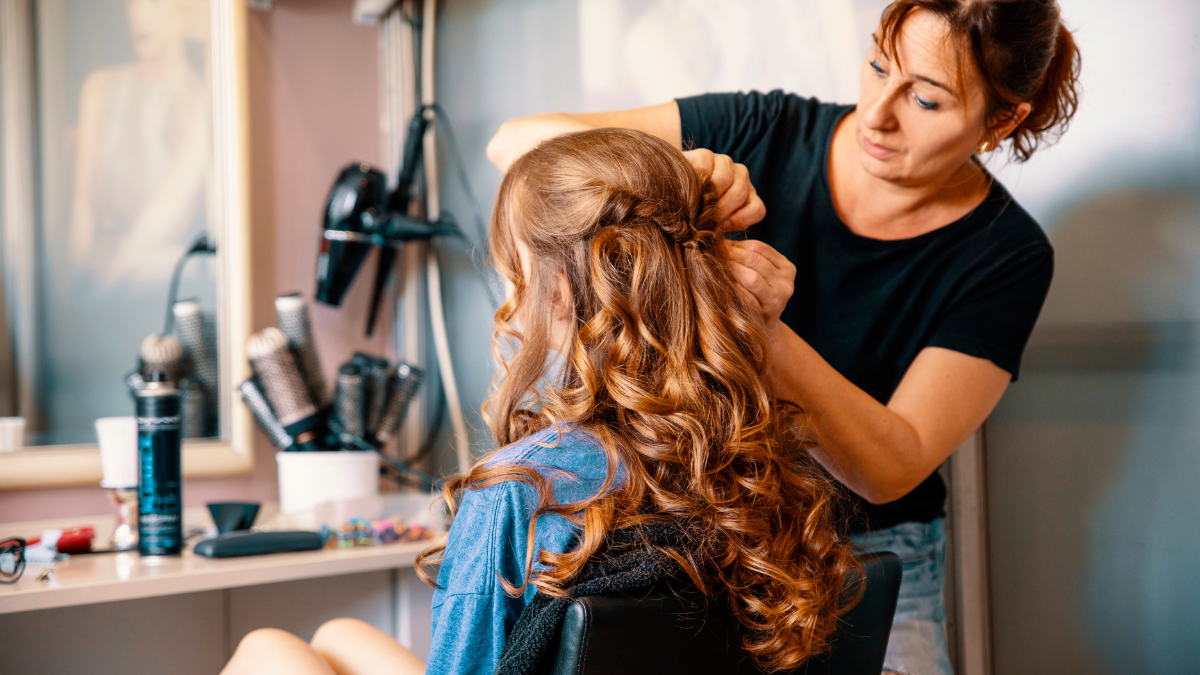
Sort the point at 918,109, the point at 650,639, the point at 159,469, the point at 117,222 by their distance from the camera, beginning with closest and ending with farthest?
1. the point at 650,639
2. the point at 918,109
3. the point at 159,469
4. the point at 117,222

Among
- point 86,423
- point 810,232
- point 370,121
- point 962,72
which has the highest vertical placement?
point 370,121

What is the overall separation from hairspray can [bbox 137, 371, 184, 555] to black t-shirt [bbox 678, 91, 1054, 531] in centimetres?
83

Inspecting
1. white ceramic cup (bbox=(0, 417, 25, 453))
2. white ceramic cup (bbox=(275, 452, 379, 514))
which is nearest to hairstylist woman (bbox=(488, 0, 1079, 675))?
white ceramic cup (bbox=(275, 452, 379, 514))

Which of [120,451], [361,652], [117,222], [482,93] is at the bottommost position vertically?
[361,652]

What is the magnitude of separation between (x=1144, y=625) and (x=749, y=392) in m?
0.51

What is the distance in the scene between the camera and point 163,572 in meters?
1.14

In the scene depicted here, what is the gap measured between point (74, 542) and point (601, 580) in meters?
1.10

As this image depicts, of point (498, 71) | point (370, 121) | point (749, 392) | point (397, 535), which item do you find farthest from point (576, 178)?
point (370, 121)

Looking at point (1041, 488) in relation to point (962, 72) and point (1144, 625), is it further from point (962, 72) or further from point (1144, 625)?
point (962, 72)

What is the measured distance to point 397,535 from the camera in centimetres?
138

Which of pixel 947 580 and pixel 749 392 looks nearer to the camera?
pixel 749 392

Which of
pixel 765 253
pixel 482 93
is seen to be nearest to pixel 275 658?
pixel 765 253

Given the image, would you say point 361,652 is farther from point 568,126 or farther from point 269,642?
point 568,126

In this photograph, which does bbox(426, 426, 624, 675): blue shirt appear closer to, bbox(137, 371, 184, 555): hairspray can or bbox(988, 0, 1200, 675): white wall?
bbox(988, 0, 1200, 675): white wall
